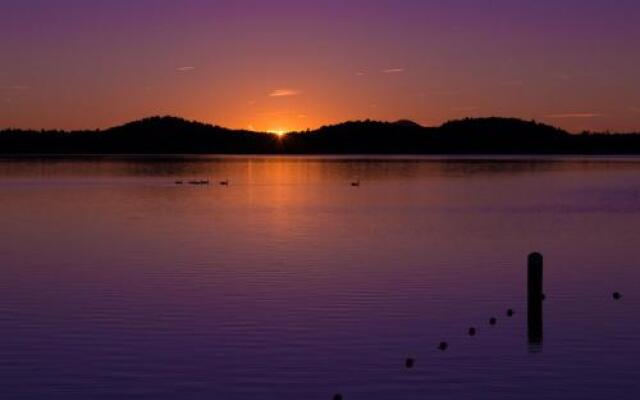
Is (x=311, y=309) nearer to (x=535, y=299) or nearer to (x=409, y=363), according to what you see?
(x=535, y=299)

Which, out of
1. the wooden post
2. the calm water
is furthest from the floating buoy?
the wooden post

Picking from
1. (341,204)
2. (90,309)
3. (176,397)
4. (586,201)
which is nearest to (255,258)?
(90,309)

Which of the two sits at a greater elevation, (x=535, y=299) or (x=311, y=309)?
(x=535, y=299)

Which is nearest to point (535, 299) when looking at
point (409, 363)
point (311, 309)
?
point (409, 363)

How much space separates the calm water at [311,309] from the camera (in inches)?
910

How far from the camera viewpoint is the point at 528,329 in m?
28.0

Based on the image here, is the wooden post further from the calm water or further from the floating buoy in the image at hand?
the floating buoy

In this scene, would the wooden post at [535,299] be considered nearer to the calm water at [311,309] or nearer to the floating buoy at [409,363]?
the calm water at [311,309]

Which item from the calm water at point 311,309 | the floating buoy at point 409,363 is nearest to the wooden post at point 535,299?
the calm water at point 311,309

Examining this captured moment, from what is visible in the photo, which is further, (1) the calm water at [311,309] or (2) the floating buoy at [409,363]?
(2) the floating buoy at [409,363]

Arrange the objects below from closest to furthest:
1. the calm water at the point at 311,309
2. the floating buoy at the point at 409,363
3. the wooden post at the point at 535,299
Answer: the calm water at the point at 311,309 < the floating buoy at the point at 409,363 < the wooden post at the point at 535,299

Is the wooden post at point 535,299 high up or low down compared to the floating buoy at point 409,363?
up

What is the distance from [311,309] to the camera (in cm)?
3228

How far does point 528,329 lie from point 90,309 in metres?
13.4
